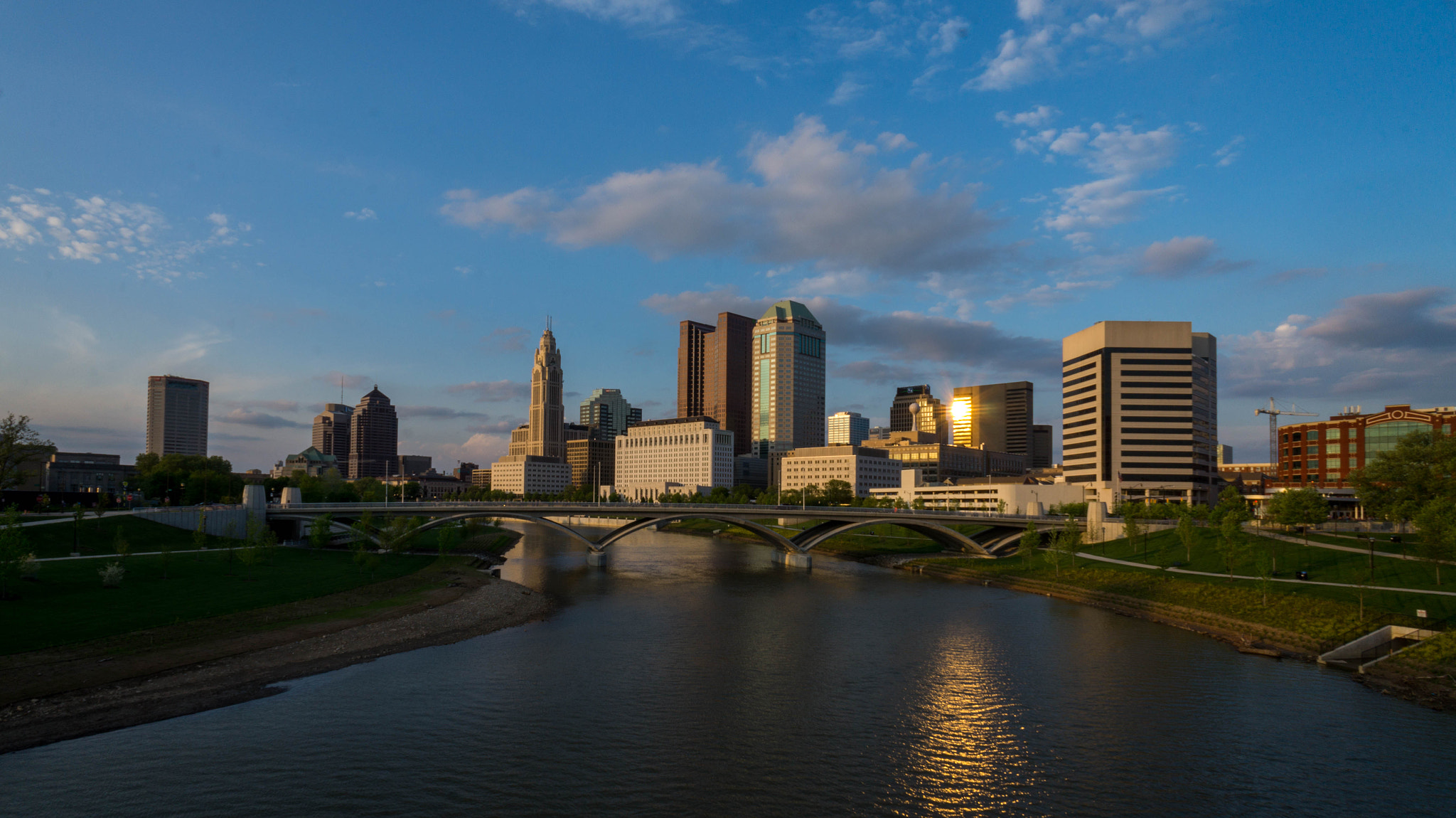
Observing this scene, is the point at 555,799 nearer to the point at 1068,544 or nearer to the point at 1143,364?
the point at 1068,544

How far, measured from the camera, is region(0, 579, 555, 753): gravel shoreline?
2847 centimetres

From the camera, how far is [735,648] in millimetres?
45938

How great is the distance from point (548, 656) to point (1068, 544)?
218 ft

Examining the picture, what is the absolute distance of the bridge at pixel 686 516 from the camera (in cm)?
9188

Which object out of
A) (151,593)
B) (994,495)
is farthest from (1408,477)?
(151,593)

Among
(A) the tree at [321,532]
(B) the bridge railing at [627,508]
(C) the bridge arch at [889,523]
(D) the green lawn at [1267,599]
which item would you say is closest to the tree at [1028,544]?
(C) the bridge arch at [889,523]

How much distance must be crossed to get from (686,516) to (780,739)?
70.7 m

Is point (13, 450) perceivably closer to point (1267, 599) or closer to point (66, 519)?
point (66, 519)

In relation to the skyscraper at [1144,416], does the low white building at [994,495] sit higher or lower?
lower

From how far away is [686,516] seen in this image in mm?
99938

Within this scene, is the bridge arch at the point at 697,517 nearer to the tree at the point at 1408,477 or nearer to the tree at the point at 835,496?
the tree at the point at 1408,477

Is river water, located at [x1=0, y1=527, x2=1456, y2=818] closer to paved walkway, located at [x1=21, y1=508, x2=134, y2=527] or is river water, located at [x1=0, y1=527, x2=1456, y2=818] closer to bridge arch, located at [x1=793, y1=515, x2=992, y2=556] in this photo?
paved walkway, located at [x1=21, y1=508, x2=134, y2=527]

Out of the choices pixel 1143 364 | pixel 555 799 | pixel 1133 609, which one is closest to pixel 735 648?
pixel 555 799

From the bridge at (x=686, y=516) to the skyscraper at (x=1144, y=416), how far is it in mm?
44467
